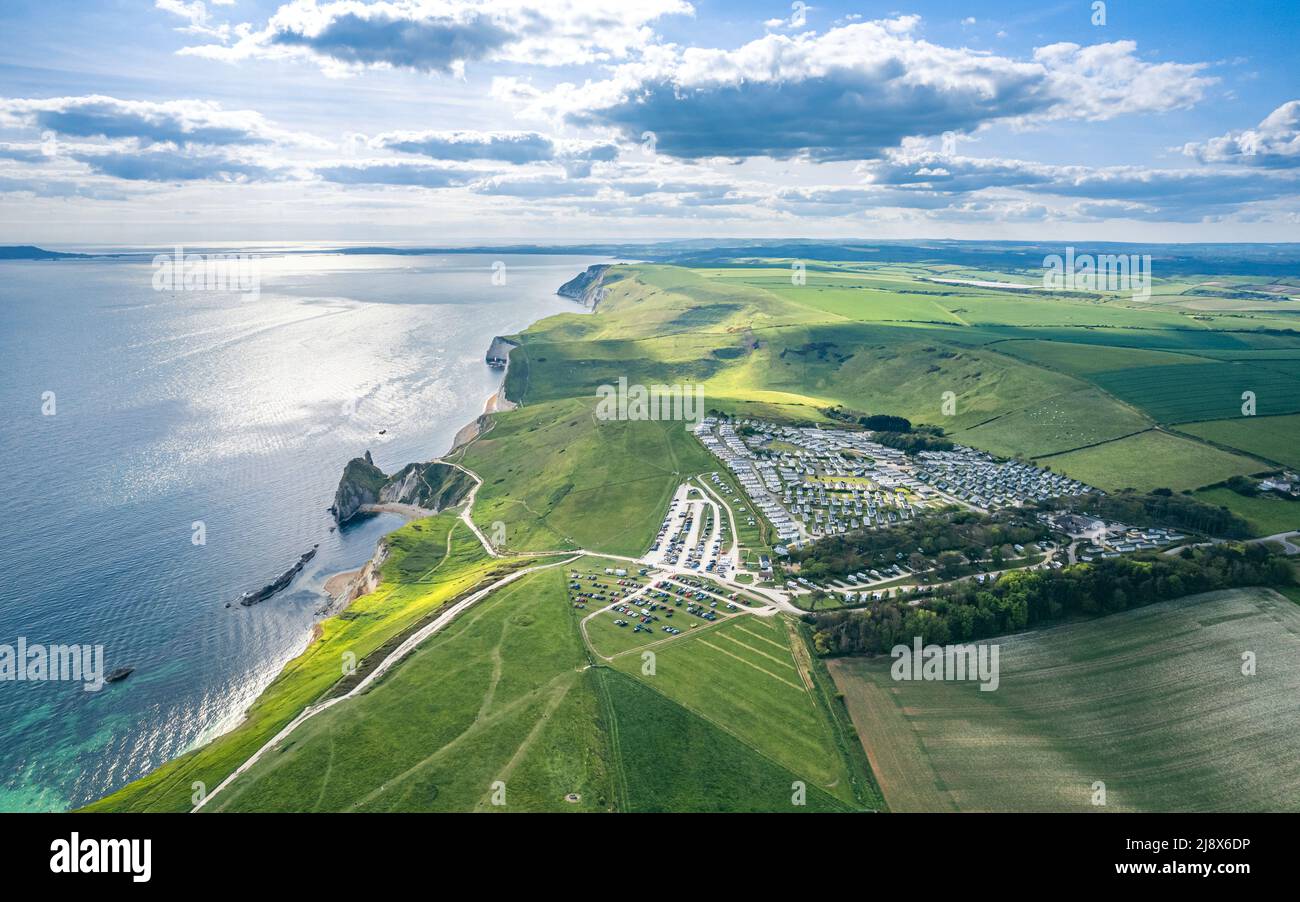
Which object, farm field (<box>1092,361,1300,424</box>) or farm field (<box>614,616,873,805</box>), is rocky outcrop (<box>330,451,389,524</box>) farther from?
farm field (<box>1092,361,1300,424</box>)

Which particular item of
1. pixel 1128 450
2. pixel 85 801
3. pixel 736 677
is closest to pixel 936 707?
pixel 736 677

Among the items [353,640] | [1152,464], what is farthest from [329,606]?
[1152,464]

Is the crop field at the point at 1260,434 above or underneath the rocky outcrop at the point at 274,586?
above

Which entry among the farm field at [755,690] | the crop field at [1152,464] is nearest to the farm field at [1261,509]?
the crop field at [1152,464]

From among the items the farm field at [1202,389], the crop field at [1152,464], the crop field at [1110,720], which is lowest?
the crop field at [1110,720]

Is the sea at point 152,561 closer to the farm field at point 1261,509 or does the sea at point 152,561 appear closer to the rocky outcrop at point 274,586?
the rocky outcrop at point 274,586
